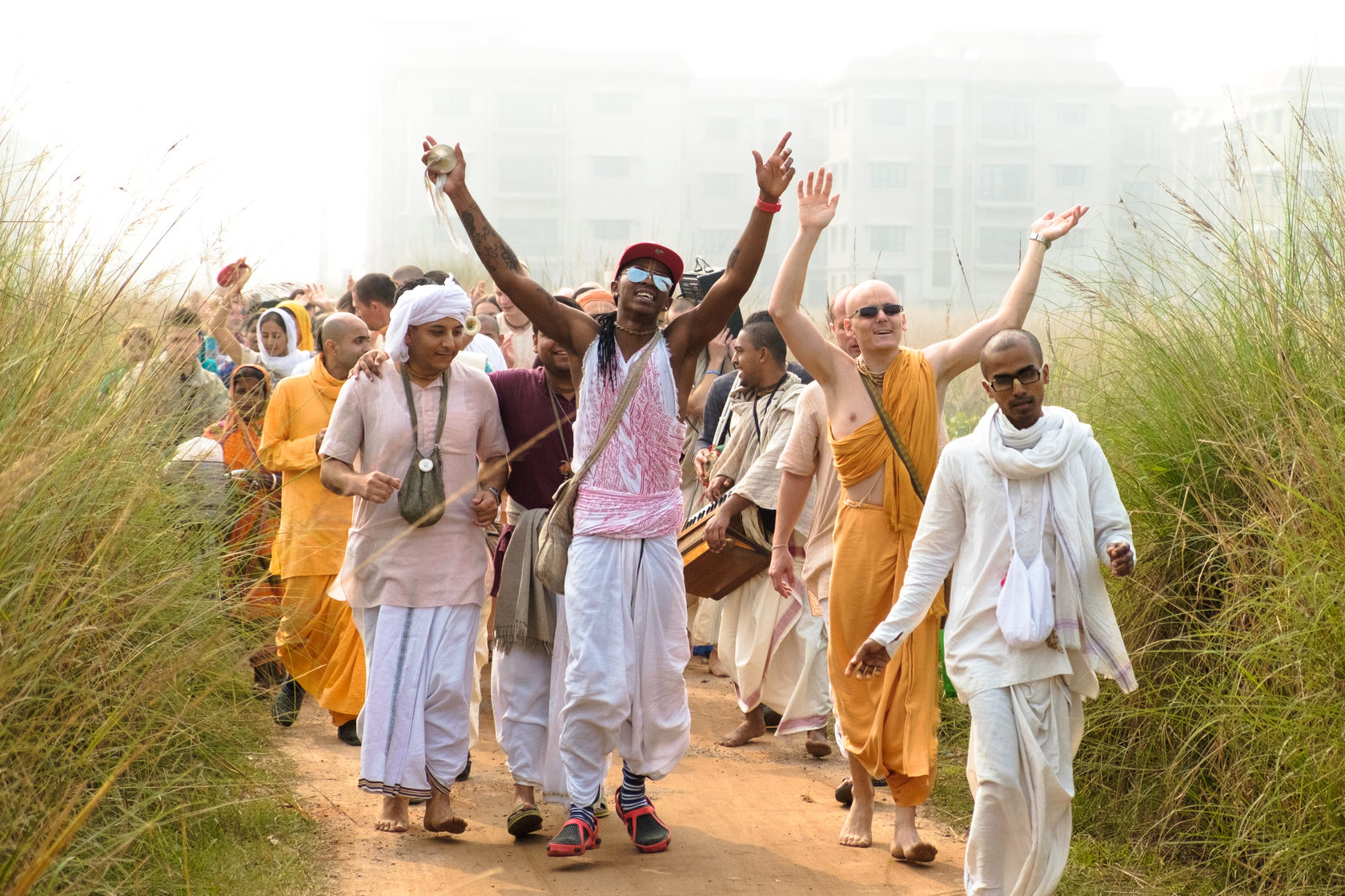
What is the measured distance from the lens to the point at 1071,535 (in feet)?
16.0

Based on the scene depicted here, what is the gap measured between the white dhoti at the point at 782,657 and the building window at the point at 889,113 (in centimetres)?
6134

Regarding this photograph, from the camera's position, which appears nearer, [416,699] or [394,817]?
[416,699]

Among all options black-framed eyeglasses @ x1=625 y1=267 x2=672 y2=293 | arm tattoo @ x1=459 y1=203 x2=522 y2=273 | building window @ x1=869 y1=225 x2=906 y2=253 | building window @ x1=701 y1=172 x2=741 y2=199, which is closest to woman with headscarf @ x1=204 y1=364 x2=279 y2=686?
arm tattoo @ x1=459 y1=203 x2=522 y2=273

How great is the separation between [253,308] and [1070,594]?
26.5 feet

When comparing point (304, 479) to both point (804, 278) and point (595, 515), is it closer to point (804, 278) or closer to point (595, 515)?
point (595, 515)

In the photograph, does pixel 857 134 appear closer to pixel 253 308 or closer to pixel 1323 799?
pixel 253 308

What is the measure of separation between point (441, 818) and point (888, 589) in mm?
2168

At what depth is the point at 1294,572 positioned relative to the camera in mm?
5094

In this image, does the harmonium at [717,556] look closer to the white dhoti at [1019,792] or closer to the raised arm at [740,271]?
the raised arm at [740,271]

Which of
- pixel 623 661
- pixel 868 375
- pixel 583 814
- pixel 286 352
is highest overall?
pixel 868 375

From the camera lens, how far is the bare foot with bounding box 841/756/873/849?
20.3ft

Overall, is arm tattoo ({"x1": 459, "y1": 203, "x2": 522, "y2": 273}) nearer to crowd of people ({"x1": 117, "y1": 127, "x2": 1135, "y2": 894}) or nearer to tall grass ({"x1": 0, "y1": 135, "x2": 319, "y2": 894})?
crowd of people ({"x1": 117, "y1": 127, "x2": 1135, "y2": 894})

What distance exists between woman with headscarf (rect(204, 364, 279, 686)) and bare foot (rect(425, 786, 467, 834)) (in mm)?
985

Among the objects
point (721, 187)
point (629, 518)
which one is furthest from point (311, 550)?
point (721, 187)
